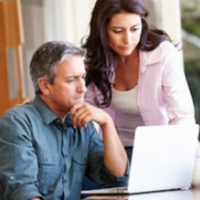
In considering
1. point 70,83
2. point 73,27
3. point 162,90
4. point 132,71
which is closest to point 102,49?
point 132,71

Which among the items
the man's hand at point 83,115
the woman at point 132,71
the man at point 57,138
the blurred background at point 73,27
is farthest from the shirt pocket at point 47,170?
the blurred background at point 73,27

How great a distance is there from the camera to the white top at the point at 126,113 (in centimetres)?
195

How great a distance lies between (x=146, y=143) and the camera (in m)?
1.36

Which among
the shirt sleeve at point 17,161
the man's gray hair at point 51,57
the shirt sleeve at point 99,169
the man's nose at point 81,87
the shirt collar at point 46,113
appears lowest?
the shirt sleeve at point 99,169

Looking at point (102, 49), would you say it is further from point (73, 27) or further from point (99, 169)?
point (73, 27)

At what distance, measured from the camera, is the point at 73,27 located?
290 cm

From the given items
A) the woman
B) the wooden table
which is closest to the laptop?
the wooden table

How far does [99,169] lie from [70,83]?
0.29m

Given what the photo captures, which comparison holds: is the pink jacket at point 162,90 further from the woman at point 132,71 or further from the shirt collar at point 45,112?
the shirt collar at point 45,112

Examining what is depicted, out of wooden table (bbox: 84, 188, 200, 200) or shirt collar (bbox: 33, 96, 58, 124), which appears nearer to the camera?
wooden table (bbox: 84, 188, 200, 200)

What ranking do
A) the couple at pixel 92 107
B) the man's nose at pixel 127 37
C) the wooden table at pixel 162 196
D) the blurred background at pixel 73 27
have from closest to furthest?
1. the wooden table at pixel 162 196
2. the couple at pixel 92 107
3. the man's nose at pixel 127 37
4. the blurred background at pixel 73 27

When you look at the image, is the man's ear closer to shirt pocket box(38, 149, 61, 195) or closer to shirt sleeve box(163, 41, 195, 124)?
shirt pocket box(38, 149, 61, 195)

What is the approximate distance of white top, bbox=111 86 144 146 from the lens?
1.95m

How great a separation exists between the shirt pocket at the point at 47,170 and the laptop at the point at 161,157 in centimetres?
15
